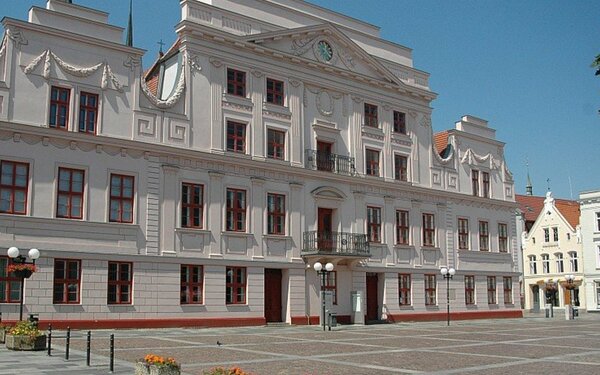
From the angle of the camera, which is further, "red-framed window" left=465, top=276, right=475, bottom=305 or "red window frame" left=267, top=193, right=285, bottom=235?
"red-framed window" left=465, top=276, right=475, bottom=305

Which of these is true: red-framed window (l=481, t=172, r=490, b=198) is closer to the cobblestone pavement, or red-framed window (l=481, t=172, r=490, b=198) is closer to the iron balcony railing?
the iron balcony railing

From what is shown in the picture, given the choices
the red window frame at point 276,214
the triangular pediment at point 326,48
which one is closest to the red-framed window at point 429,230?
the triangular pediment at point 326,48

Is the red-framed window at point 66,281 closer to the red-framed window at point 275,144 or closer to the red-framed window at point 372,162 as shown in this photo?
the red-framed window at point 275,144

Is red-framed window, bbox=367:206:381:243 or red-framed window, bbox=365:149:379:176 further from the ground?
red-framed window, bbox=365:149:379:176

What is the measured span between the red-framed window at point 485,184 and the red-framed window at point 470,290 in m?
6.12

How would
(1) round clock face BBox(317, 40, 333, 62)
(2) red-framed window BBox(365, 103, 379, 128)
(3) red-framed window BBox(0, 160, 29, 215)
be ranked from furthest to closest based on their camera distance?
(2) red-framed window BBox(365, 103, 379, 128) < (1) round clock face BBox(317, 40, 333, 62) < (3) red-framed window BBox(0, 160, 29, 215)

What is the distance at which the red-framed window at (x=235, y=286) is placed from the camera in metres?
32.2

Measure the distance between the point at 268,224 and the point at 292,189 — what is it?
2.35 m

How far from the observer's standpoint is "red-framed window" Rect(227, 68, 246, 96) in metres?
33.7

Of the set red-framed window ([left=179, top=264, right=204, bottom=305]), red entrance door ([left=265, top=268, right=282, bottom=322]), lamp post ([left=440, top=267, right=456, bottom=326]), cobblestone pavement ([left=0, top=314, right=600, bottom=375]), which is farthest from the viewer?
lamp post ([left=440, top=267, right=456, bottom=326])

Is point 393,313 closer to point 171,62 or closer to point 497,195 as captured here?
point 497,195

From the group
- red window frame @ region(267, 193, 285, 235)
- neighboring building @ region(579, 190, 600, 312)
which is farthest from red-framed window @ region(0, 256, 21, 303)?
neighboring building @ region(579, 190, 600, 312)

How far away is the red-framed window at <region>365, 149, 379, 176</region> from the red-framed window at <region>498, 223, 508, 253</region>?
1283 centimetres

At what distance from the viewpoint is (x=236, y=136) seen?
3359 centimetres
